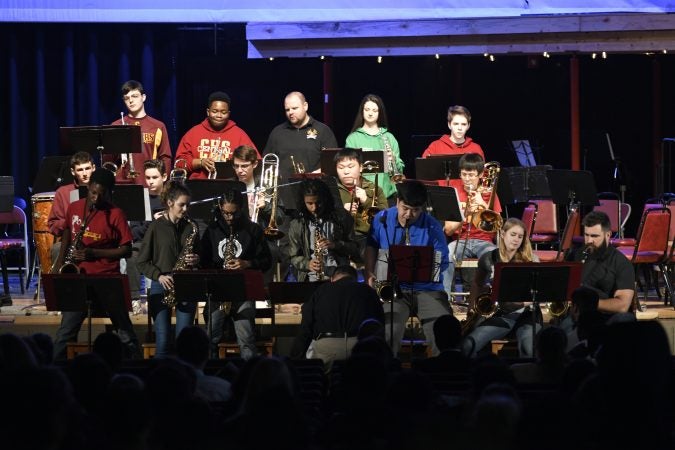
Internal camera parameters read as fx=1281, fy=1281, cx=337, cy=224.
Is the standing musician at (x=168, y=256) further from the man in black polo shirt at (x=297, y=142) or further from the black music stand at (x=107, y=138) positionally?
the man in black polo shirt at (x=297, y=142)

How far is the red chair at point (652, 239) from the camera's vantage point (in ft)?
40.1

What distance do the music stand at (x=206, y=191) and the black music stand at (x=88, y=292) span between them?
1.73 m

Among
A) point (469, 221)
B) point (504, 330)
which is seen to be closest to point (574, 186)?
point (469, 221)

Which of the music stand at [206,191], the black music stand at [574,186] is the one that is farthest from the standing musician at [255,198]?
the black music stand at [574,186]

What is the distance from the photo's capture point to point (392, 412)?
5594 mm

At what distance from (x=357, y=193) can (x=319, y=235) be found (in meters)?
1.17

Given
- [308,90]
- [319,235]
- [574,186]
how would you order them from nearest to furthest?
[319,235]
[574,186]
[308,90]

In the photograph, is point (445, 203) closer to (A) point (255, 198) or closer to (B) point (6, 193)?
(A) point (255, 198)

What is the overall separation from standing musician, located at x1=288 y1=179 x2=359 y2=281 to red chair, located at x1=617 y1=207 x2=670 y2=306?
2.97 m

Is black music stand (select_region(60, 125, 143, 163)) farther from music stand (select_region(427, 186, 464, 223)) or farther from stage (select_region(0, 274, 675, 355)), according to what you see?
music stand (select_region(427, 186, 464, 223))

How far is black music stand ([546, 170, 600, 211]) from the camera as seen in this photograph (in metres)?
12.1

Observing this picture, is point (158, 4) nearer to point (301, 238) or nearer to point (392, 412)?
point (301, 238)

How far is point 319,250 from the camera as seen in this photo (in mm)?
10812

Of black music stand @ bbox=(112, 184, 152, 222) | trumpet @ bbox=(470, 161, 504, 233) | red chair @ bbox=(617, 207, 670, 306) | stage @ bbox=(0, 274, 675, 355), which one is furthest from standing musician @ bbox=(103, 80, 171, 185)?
red chair @ bbox=(617, 207, 670, 306)
